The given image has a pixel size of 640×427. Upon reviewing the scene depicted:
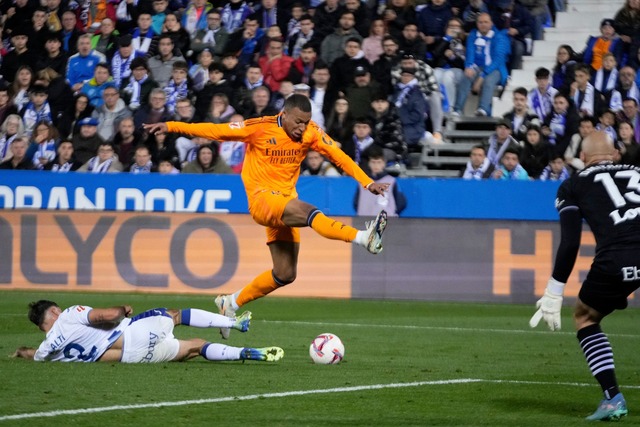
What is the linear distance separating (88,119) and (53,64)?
2988 mm

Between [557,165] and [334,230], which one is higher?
[334,230]

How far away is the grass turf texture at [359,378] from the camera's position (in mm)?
7699

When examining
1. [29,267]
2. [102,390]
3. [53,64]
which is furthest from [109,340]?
[53,64]

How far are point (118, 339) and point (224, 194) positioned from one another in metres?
8.46

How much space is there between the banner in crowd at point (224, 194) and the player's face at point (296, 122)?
630 cm

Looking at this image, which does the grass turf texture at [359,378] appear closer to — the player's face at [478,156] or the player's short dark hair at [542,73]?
the player's face at [478,156]

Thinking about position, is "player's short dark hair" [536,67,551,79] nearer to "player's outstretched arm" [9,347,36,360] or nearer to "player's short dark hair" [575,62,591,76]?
"player's short dark hair" [575,62,591,76]

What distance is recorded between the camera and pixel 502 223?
18.0 m

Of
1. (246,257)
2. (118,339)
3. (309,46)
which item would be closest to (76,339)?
(118,339)

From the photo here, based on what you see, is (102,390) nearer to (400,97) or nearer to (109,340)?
(109,340)

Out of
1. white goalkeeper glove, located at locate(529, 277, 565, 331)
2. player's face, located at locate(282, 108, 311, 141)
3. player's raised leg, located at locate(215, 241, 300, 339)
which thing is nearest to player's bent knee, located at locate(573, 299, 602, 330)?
white goalkeeper glove, located at locate(529, 277, 565, 331)

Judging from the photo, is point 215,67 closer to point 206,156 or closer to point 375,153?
point 206,156

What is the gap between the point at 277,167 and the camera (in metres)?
12.0

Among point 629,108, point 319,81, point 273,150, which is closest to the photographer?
point 273,150
